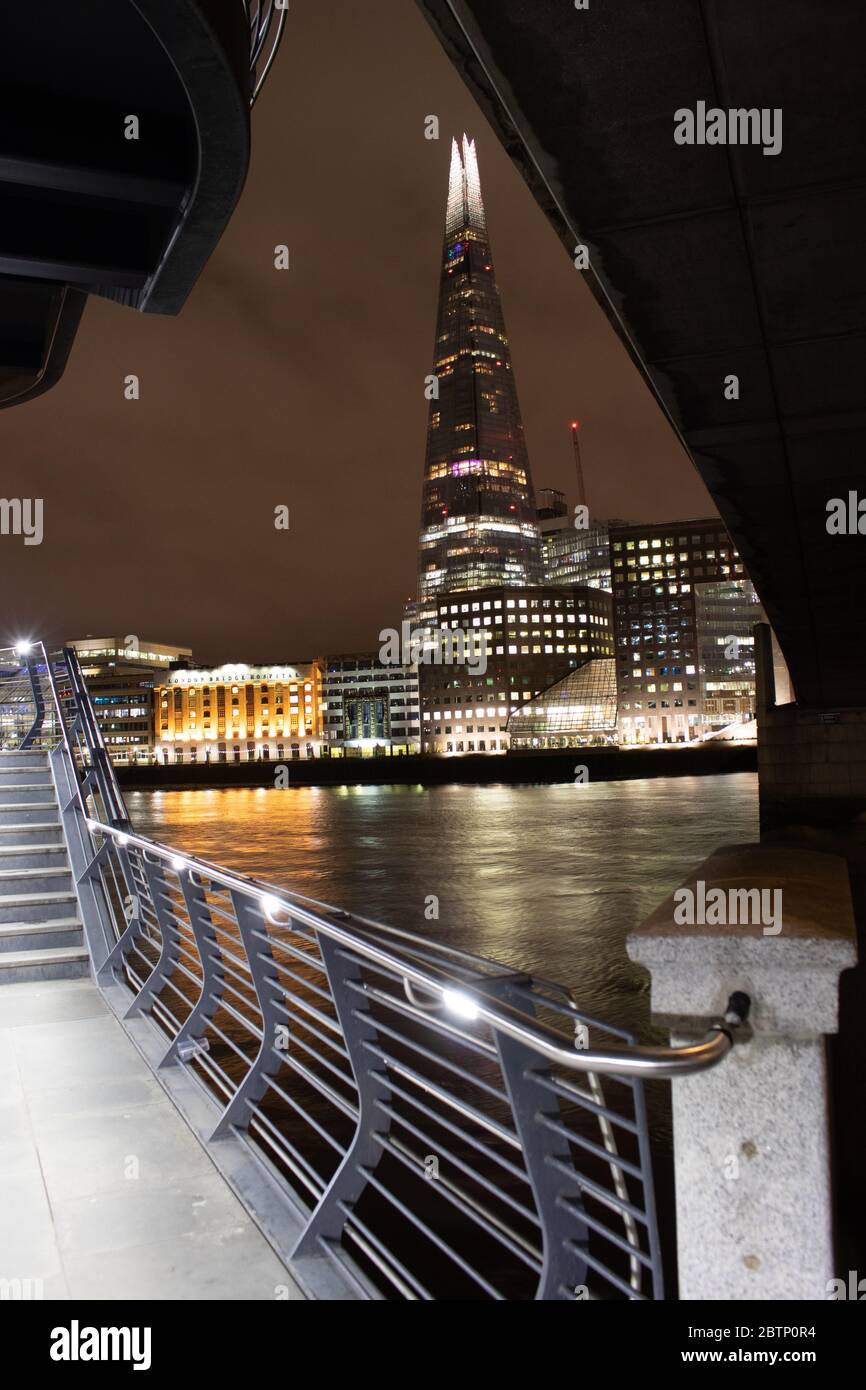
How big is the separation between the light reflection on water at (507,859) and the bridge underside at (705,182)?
6.90 m

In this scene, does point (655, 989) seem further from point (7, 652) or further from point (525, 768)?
point (525, 768)

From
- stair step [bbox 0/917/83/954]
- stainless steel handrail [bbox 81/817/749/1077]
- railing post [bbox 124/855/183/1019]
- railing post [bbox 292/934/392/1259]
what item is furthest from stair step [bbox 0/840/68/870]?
stainless steel handrail [bbox 81/817/749/1077]

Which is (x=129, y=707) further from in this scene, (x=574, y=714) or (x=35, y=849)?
(x=35, y=849)

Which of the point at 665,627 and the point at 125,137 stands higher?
the point at 665,627

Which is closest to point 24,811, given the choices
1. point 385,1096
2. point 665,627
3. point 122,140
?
point 122,140

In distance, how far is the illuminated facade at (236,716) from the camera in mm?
187875

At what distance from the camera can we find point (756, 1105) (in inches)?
101

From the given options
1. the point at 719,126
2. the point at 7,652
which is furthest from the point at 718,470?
the point at 7,652

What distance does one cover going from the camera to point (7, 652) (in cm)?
1617

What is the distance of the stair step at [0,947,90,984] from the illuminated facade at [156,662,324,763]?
178604mm

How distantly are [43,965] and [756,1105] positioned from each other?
7187mm

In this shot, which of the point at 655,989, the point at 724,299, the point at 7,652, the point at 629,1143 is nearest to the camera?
the point at 655,989

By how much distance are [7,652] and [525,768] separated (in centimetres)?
9367

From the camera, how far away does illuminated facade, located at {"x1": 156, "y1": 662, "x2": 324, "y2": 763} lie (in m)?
188
